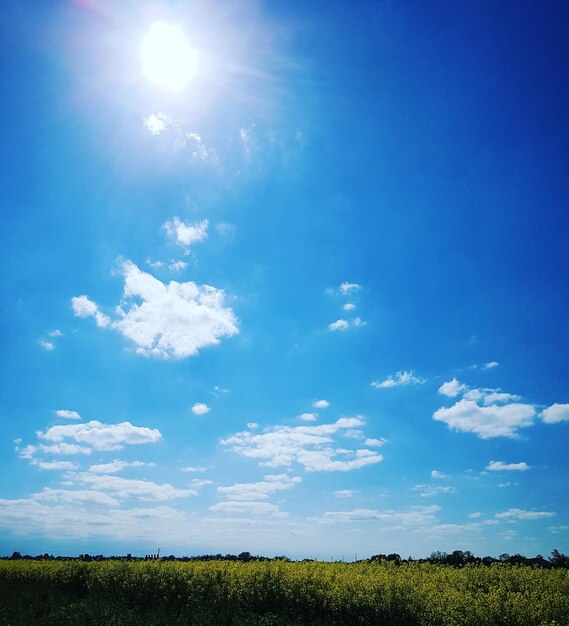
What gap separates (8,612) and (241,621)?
1075cm

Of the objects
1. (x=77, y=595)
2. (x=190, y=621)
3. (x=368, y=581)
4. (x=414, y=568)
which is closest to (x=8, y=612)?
(x=77, y=595)

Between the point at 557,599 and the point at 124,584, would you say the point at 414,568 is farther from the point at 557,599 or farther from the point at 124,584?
the point at 124,584

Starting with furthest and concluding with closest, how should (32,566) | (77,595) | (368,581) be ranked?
(32,566) → (77,595) → (368,581)

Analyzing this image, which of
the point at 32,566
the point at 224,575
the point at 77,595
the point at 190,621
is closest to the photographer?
the point at 190,621

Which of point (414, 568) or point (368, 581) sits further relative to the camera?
point (414, 568)

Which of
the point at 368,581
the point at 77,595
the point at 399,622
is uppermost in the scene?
the point at 368,581

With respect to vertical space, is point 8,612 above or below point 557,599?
below

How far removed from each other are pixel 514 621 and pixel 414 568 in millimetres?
5697

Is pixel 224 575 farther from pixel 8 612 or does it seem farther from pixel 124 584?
pixel 8 612

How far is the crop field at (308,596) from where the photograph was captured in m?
10.6

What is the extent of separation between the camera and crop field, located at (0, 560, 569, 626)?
10.6 meters

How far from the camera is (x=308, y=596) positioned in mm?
13984

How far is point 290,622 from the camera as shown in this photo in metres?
13.4

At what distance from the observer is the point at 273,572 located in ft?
52.7
